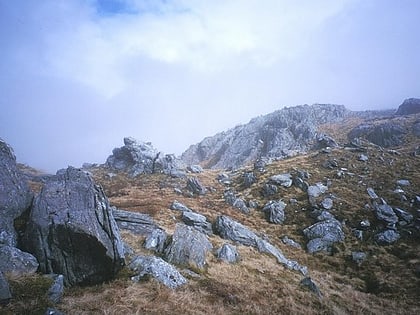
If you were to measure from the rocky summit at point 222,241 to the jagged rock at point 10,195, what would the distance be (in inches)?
2.5

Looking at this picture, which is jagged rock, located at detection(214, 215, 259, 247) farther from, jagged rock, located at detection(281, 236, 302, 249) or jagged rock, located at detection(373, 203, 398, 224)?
jagged rock, located at detection(373, 203, 398, 224)

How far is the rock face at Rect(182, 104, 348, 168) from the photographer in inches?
3848

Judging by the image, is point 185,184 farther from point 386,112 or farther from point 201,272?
point 386,112

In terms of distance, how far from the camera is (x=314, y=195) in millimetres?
40062

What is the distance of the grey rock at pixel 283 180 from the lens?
45250mm

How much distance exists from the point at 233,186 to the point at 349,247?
27720mm

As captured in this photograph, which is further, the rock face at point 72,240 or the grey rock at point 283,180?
the grey rock at point 283,180

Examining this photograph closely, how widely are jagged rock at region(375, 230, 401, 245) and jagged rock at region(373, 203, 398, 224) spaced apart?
1.99 meters

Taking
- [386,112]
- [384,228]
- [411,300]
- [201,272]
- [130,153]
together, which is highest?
[386,112]

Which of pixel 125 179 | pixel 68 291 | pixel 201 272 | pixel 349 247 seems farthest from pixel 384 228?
pixel 125 179

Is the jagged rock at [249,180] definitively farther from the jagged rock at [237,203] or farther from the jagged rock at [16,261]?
the jagged rock at [16,261]

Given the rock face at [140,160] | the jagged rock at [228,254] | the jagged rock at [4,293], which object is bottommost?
the jagged rock at [228,254]

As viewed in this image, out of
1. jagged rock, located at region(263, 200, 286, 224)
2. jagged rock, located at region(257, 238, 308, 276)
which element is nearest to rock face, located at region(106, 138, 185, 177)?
jagged rock, located at region(263, 200, 286, 224)

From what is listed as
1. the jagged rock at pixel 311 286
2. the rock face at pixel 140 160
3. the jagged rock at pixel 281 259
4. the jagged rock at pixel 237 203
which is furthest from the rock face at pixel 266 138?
the jagged rock at pixel 311 286
